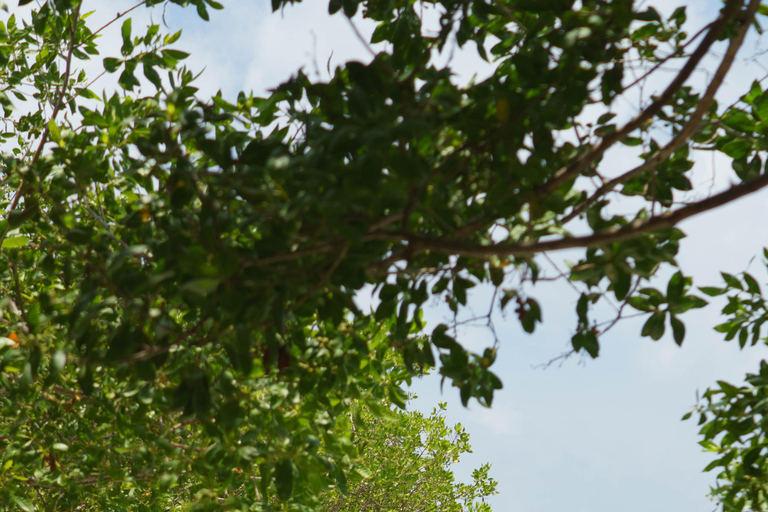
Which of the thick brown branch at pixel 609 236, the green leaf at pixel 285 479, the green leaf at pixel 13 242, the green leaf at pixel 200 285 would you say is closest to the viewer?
the thick brown branch at pixel 609 236

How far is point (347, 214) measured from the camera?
197cm

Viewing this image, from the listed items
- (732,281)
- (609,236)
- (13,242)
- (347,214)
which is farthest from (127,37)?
(732,281)

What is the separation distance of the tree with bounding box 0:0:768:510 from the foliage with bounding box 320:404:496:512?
7064 mm

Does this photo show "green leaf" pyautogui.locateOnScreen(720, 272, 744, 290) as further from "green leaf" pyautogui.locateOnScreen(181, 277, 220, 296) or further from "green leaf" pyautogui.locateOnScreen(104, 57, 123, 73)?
"green leaf" pyautogui.locateOnScreen(104, 57, 123, 73)

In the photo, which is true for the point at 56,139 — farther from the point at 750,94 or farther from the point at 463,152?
the point at 750,94

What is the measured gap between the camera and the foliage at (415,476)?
35.0ft

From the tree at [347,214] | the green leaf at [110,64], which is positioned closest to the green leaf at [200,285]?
the tree at [347,214]

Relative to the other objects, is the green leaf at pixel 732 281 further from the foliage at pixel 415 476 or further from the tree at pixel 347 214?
the foliage at pixel 415 476

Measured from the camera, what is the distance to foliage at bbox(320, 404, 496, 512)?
1067cm

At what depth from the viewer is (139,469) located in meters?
4.12

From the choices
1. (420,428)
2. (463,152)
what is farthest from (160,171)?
(420,428)

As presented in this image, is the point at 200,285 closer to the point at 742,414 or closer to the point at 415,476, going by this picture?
the point at 742,414

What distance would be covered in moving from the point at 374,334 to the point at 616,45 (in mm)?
1873

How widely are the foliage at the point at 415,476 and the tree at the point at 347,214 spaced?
7.06 m
